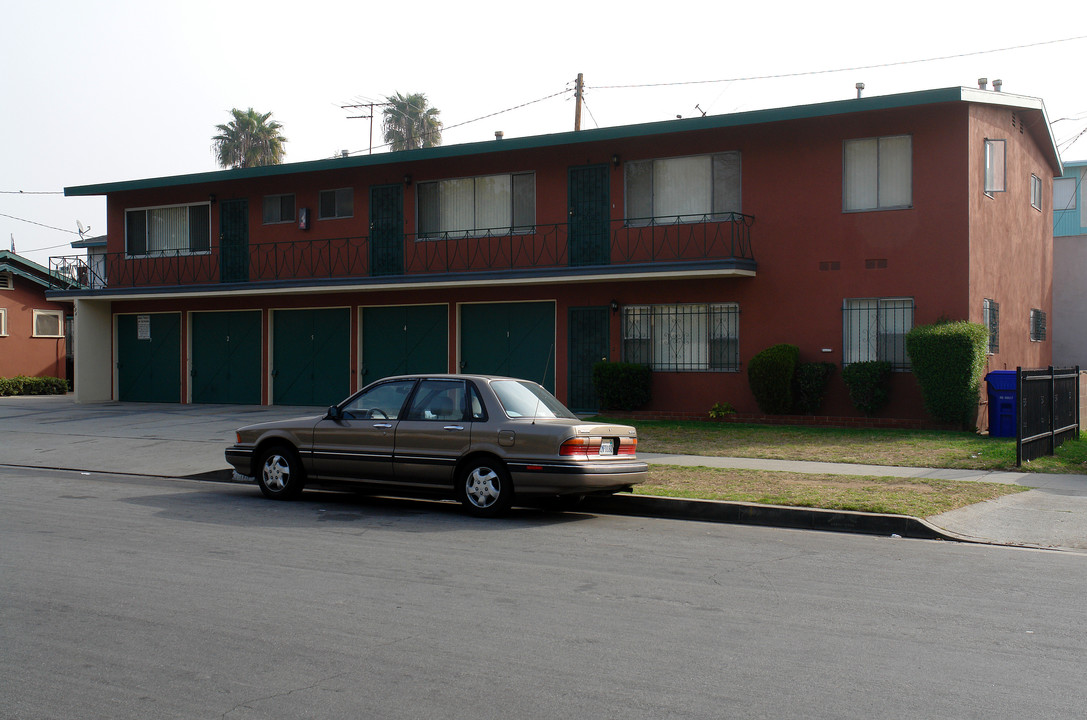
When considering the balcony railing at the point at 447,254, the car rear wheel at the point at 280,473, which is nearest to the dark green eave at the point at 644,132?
the balcony railing at the point at 447,254

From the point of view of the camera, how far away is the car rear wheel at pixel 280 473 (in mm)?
11805

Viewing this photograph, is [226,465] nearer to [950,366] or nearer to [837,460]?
[837,460]

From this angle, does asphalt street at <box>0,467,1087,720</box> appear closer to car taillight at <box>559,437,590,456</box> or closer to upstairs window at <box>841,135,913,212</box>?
car taillight at <box>559,437,590,456</box>

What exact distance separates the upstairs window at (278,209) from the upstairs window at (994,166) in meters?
16.2

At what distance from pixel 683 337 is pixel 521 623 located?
1552 cm

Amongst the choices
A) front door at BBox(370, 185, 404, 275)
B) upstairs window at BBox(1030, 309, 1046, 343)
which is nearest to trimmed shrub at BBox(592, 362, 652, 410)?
front door at BBox(370, 185, 404, 275)

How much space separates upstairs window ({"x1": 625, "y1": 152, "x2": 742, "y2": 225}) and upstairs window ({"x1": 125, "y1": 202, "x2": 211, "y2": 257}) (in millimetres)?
12232

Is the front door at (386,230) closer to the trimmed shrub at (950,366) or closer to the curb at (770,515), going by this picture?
the trimmed shrub at (950,366)

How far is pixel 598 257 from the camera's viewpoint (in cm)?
2198

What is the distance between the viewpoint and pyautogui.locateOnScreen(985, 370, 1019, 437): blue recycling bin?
56.6 ft

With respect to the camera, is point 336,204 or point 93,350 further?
point 93,350

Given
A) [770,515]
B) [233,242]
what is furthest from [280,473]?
[233,242]

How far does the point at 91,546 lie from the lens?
865 centimetres

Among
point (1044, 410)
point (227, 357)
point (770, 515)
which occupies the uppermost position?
point (227, 357)
